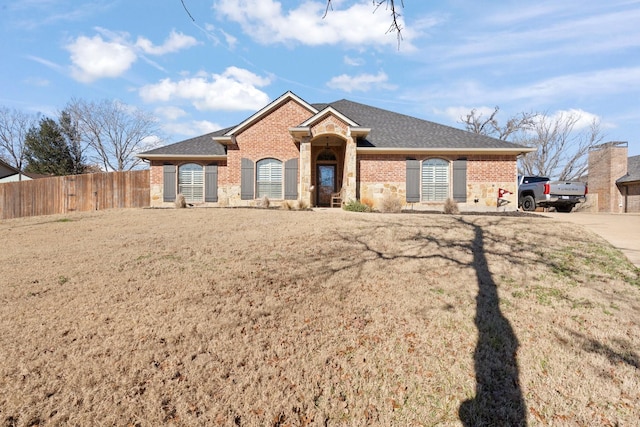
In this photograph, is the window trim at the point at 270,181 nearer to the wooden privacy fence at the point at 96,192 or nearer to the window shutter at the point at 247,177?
the window shutter at the point at 247,177

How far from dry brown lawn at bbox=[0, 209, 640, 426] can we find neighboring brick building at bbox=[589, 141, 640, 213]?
24.1m

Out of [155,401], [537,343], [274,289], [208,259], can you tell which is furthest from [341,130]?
[155,401]

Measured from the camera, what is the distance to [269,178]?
1603 centimetres

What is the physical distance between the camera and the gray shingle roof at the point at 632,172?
942 inches

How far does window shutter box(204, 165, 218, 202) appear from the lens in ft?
54.7

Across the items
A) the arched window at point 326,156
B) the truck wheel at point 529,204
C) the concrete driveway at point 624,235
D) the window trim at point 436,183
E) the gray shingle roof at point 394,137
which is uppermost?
the gray shingle roof at point 394,137

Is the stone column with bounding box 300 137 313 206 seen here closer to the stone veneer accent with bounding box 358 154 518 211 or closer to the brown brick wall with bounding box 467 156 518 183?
the stone veneer accent with bounding box 358 154 518 211

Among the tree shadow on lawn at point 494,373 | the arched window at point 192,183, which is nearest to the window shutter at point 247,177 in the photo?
the arched window at point 192,183

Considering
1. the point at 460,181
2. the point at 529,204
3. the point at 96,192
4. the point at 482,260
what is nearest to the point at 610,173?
the point at 529,204

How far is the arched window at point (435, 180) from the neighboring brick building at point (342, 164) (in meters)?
0.04

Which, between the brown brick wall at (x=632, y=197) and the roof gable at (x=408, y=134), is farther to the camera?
the brown brick wall at (x=632, y=197)

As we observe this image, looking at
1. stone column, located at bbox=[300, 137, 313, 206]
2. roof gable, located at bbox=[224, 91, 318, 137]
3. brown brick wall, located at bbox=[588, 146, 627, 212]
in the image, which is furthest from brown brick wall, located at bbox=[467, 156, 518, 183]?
brown brick wall, located at bbox=[588, 146, 627, 212]

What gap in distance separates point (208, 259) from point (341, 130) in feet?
33.2

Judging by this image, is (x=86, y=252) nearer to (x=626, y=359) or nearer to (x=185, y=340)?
(x=185, y=340)
